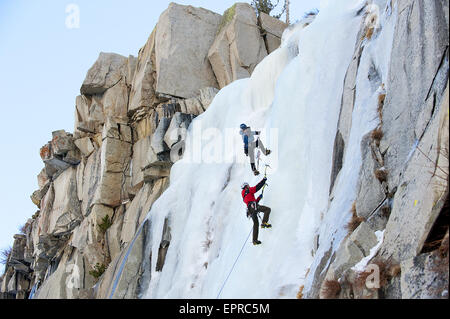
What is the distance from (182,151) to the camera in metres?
18.1

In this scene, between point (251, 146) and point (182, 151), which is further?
point (182, 151)

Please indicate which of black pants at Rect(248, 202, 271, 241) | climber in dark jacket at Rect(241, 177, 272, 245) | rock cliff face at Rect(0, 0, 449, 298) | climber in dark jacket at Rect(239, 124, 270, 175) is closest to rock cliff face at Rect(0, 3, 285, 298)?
rock cliff face at Rect(0, 0, 449, 298)

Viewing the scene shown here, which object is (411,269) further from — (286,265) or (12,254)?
(12,254)

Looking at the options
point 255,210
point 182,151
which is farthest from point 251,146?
point 182,151

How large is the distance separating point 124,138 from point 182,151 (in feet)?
15.4

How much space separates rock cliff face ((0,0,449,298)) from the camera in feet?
20.4

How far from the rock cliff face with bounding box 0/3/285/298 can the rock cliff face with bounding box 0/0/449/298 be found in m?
0.06

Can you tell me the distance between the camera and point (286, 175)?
430 inches

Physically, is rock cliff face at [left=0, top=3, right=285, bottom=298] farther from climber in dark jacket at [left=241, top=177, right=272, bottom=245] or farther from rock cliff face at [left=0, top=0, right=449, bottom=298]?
climber in dark jacket at [left=241, top=177, right=272, bottom=245]

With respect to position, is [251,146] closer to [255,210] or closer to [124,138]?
[255,210]

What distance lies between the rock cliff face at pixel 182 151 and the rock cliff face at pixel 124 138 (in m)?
0.06

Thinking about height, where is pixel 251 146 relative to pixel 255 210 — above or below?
above
